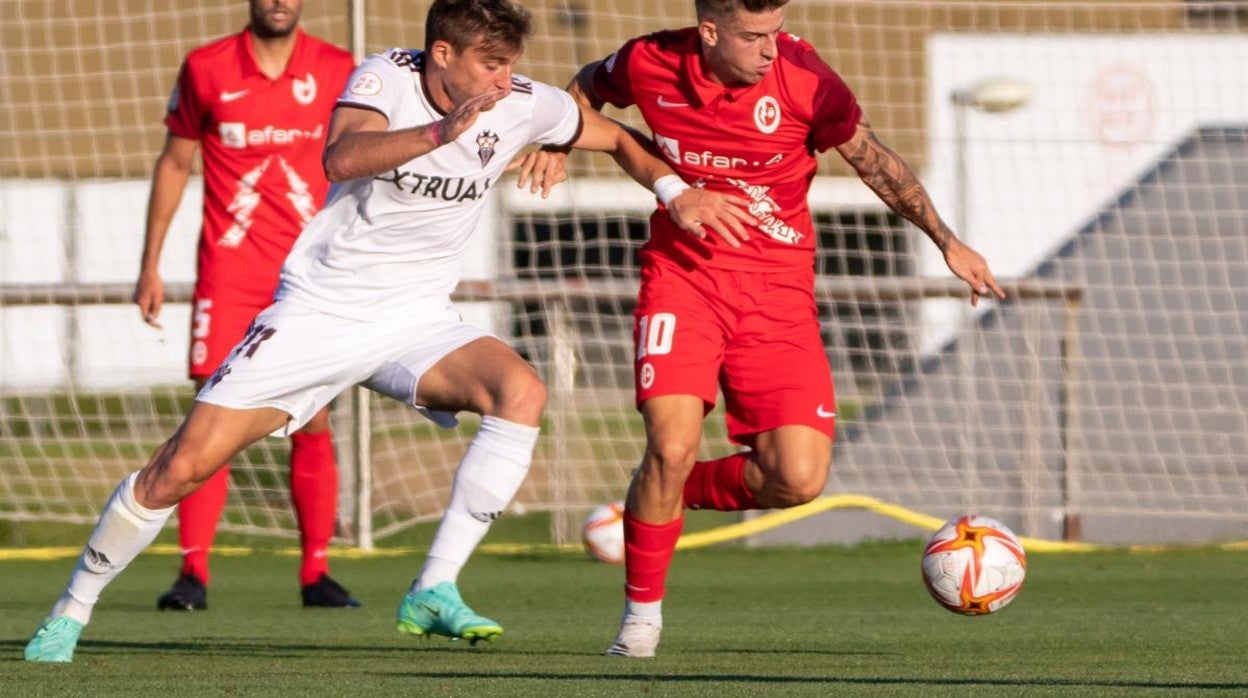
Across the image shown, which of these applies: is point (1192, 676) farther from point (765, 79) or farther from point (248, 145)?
point (248, 145)

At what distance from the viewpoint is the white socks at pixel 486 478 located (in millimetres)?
5543

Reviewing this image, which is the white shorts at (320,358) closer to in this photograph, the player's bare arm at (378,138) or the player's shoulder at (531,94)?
the player's bare arm at (378,138)

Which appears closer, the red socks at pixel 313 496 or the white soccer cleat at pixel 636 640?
the white soccer cleat at pixel 636 640

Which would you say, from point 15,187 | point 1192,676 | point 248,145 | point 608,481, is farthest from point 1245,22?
point 1192,676

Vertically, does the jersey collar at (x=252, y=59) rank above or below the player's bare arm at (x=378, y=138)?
above

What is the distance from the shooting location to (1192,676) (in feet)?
16.3

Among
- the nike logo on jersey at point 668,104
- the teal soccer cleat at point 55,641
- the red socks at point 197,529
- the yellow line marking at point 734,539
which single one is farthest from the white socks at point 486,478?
the yellow line marking at point 734,539

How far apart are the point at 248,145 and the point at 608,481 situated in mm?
4630

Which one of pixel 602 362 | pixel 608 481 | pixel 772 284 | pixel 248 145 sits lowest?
pixel 608 481

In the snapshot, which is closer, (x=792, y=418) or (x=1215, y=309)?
(x=792, y=418)

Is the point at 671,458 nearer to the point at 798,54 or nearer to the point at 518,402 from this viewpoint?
the point at 518,402

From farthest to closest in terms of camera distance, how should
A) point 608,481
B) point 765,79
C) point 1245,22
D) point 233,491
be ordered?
point 1245,22
point 608,481
point 233,491
point 765,79

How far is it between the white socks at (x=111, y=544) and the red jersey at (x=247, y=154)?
2215mm

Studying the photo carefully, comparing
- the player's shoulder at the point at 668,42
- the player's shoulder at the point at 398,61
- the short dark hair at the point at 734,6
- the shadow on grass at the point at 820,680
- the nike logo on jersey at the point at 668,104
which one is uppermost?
the short dark hair at the point at 734,6
